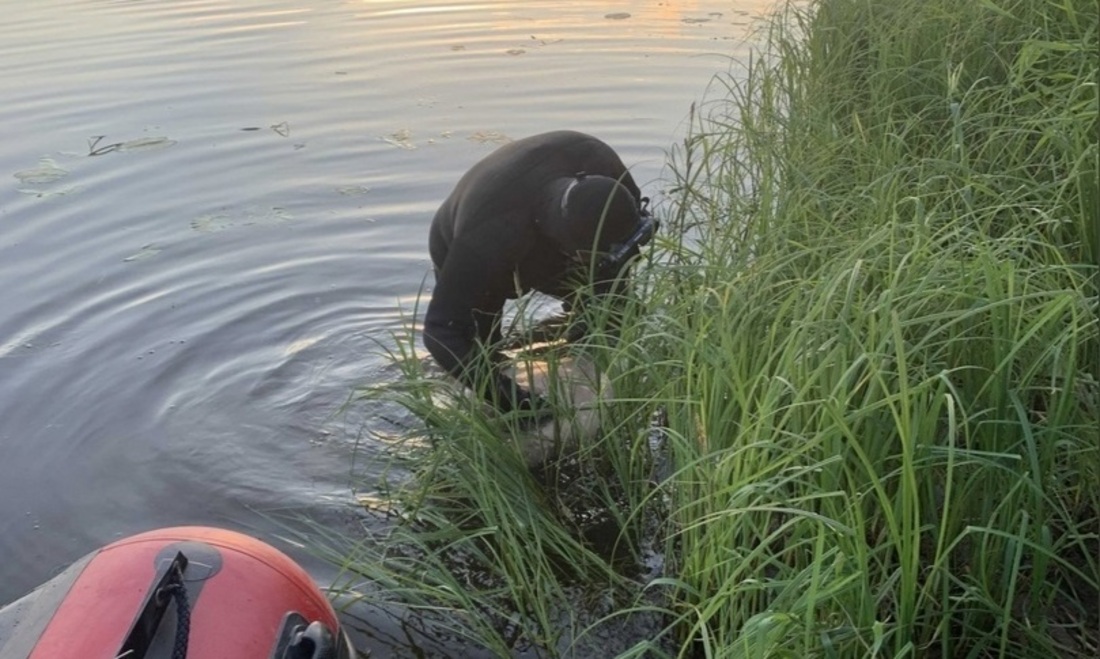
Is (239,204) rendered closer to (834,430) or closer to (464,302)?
(464,302)

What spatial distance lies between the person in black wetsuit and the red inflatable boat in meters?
1.09

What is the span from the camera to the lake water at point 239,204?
3691 mm

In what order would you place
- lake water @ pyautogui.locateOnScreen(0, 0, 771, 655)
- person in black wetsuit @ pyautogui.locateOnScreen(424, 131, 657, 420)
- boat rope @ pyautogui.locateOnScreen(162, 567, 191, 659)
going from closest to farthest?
boat rope @ pyautogui.locateOnScreen(162, 567, 191, 659), person in black wetsuit @ pyautogui.locateOnScreen(424, 131, 657, 420), lake water @ pyautogui.locateOnScreen(0, 0, 771, 655)

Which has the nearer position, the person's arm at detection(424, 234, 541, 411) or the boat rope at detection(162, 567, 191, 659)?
the boat rope at detection(162, 567, 191, 659)

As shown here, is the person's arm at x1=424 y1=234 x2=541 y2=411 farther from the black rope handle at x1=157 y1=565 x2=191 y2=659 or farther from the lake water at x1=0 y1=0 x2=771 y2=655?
the black rope handle at x1=157 y1=565 x2=191 y2=659

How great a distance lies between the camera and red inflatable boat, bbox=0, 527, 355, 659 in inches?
76.2

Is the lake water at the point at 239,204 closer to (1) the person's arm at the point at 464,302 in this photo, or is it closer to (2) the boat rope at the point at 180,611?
(1) the person's arm at the point at 464,302

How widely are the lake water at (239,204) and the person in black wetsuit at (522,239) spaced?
515 mm

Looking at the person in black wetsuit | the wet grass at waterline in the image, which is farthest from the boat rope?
the person in black wetsuit

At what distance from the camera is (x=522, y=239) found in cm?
333

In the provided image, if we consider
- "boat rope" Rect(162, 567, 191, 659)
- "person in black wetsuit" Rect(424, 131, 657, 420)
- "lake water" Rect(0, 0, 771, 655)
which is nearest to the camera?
"boat rope" Rect(162, 567, 191, 659)

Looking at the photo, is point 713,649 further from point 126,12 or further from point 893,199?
point 126,12

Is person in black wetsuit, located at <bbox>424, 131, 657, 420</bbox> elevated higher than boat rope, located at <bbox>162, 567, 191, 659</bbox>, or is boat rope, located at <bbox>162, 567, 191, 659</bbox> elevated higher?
person in black wetsuit, located at <bbox>424, 131, 657, 420</bbox>

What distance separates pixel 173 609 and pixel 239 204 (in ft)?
14.8
